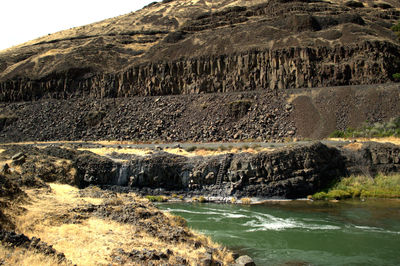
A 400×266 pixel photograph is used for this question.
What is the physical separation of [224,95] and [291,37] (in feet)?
53.9

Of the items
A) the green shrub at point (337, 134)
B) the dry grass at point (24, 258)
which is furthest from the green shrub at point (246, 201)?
the dry grass at point (24, 258)

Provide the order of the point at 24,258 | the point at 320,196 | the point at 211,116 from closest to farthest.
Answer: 1. the point at 24,258
2. the point at 320,196
3. the point at 211,116

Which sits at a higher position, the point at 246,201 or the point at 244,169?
the point at 244,169

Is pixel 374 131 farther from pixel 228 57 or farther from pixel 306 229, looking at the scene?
pixel 228 57

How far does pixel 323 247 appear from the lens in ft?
55.3

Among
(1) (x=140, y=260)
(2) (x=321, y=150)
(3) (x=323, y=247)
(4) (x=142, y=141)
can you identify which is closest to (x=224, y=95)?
(4) (x=142, y=141)

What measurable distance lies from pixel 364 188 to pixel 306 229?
12.4 meters

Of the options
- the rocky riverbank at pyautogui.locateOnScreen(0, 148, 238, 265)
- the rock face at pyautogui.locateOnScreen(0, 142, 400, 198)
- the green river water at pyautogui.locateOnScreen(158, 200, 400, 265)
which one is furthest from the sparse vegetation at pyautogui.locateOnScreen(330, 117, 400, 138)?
the rocky riverbank at pyautogui.locateOnScreen(0, 148, 238, 265)

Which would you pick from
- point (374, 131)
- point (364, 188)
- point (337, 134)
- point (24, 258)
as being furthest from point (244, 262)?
point (374, 131)

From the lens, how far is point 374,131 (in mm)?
40594

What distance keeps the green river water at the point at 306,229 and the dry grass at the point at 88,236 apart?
13.0 feet

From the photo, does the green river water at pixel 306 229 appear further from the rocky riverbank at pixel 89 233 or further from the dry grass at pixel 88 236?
the dry grass at pixel 88 236

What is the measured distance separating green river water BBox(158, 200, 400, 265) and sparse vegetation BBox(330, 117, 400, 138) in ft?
48.6

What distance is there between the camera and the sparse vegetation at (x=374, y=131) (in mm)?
39406
